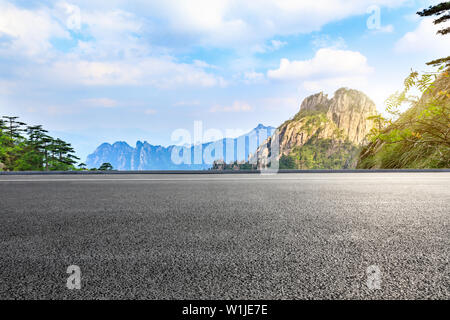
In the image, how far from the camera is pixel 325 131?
143m

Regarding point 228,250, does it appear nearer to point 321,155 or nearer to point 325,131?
point 321,155

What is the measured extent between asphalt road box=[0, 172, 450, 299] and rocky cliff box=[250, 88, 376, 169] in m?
108

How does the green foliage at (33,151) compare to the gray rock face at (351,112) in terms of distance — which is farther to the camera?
the gray rock face at (351,112)

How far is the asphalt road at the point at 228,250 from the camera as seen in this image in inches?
65.9

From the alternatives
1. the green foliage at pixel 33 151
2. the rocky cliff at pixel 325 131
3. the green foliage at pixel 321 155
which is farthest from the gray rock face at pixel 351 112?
the green foliage at pixel 33 151

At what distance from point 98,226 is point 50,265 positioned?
1.12 m

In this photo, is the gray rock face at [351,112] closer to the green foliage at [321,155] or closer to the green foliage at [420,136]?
the green foliage at [321,155]

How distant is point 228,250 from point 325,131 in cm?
14835

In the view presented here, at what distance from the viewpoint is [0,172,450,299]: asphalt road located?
1.67m

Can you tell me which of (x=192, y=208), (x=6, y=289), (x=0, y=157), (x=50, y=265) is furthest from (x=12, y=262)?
(x=0, y=157)

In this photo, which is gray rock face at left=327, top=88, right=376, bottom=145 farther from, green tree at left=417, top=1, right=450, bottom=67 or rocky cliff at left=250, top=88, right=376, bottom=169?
green tree at left=417, top=1, right=450, bottom=67

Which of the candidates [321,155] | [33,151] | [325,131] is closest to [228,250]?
[33,151]

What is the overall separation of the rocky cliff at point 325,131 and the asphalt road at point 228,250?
354 ft
